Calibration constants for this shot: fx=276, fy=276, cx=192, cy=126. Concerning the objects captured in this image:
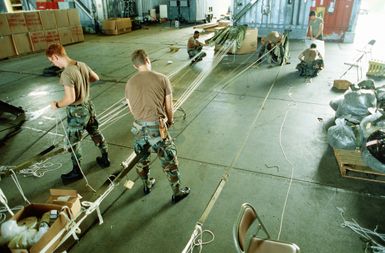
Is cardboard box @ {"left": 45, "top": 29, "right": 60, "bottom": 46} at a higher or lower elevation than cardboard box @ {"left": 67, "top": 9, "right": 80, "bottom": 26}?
lower

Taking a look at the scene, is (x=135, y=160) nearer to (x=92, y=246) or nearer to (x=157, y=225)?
(x=157, y=225)

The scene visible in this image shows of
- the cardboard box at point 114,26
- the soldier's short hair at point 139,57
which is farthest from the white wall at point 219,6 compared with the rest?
the soldier's short hair at point 139,57

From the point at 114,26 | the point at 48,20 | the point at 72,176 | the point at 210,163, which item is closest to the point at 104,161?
the point at 72,176

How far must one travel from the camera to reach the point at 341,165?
409 cm

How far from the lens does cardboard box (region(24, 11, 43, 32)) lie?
12.0 m

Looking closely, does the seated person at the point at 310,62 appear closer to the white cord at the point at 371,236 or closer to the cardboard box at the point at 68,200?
the white cord at the point at 371,236

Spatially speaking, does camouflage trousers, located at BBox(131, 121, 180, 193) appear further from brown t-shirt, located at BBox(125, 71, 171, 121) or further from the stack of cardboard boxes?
the stack of cardboard boxes

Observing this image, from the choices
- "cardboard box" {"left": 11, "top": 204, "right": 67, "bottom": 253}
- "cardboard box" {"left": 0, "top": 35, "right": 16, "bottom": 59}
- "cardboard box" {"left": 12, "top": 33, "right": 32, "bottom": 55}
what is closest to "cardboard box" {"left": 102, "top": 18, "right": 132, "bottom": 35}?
"cardboard box" {"left": 12, "top": 33, "right": 32, "bottom": 55}

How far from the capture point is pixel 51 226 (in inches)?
105

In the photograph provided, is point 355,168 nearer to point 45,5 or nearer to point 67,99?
point 67,99

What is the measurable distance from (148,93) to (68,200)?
154 centimetres

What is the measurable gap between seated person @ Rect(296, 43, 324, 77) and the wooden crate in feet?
16.3

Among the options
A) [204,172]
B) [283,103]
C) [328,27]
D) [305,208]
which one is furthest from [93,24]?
[305,208]

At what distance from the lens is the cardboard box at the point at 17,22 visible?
11.5m
